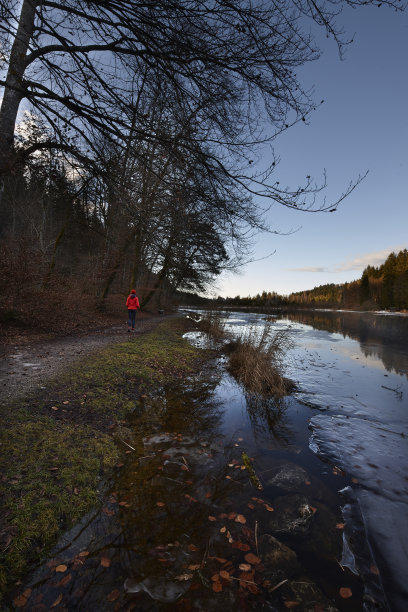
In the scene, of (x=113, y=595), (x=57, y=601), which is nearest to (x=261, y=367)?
(x=113, y=595)

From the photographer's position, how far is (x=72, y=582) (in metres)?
2.22

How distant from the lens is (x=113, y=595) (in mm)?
2168

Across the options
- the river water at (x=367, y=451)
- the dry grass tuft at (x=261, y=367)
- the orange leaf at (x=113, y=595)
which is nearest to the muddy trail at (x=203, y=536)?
the orange leaf at (x=113, y=595)

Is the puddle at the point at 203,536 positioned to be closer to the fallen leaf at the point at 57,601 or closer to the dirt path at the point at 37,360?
the fallen leaf at the point at 57,601

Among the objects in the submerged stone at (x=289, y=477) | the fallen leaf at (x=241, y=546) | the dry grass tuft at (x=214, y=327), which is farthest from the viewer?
the dry grass tuft at (x=214, y=327)

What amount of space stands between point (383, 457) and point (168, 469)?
375cm

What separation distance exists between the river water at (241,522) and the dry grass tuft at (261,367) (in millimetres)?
1675

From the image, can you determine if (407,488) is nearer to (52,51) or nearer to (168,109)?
(168,109)

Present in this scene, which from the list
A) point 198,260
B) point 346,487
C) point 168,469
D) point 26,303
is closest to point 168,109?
point 168,469

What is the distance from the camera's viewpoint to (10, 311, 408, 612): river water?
2.28m

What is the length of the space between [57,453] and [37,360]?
4660mm

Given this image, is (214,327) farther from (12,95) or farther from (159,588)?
(159,588)

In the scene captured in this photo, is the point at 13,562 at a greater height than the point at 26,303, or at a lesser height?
lesser

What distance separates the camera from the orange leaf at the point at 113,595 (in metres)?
2.14
